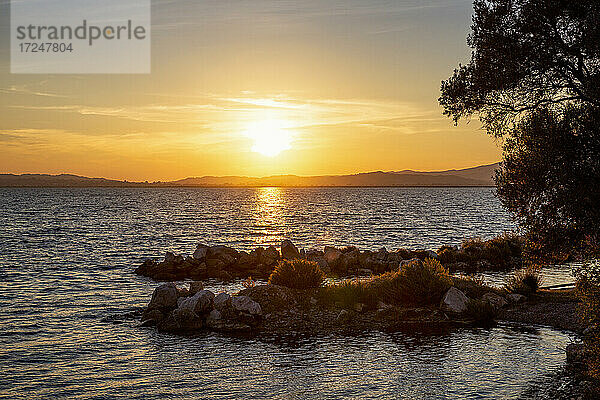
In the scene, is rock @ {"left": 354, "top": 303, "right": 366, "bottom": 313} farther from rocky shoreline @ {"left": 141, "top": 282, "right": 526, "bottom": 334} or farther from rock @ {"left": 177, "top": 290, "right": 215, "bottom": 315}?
rock @ {"left": 177, "top": 290, "right": 215, "bottom": 315}

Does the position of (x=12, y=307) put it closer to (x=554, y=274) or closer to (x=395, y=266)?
(x=395, y=266)

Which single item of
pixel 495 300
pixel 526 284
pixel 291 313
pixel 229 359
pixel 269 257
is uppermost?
pixel 526 284

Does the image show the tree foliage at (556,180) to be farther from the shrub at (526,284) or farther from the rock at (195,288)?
the rock at (195,288)

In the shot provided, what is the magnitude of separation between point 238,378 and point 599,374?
9.62m

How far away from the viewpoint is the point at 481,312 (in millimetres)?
24438

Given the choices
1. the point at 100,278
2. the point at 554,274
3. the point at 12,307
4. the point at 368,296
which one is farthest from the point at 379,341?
the point at 100,278

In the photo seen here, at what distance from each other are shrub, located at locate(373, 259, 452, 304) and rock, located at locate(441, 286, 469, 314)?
0.52m

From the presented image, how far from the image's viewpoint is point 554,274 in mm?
37344

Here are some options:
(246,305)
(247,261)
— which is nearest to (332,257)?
(247,261)

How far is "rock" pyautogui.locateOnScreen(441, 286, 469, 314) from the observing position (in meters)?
25.0

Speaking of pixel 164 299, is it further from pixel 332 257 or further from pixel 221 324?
pixel 332 257

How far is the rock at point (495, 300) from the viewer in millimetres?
25828

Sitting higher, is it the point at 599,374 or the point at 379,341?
the point at 599,374

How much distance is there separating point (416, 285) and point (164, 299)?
1111 cm
